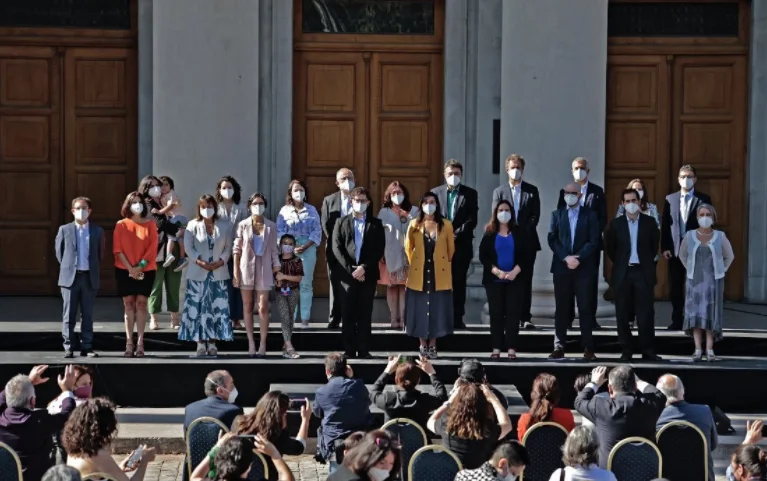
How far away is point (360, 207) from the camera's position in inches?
575

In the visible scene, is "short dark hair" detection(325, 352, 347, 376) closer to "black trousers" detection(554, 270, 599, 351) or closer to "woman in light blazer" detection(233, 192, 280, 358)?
"woman in light blazer" detection(233, 192, 280, 358)

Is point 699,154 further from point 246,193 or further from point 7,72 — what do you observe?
point 7,72

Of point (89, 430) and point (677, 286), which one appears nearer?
point (89, 430)

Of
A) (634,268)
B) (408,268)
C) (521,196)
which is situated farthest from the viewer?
(521,196)

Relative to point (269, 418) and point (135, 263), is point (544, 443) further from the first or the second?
point (135, 263)

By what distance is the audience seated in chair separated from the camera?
28.2ft

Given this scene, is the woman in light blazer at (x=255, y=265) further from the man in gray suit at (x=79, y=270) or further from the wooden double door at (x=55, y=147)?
the wooden double door at (x=55, y=147)

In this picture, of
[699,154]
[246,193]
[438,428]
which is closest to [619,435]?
[438,428]

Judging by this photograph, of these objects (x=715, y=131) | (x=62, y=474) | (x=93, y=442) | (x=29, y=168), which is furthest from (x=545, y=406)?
(x=29, y=168)

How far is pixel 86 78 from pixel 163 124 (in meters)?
2.34

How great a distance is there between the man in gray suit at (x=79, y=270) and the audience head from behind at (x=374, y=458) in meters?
6.89

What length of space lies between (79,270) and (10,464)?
5633 mm

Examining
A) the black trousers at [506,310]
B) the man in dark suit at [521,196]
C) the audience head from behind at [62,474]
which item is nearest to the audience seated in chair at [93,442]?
the audience head from behind at [62,474]

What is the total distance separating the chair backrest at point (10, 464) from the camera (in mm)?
8766
